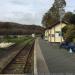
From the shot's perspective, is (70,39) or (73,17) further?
(73,17)

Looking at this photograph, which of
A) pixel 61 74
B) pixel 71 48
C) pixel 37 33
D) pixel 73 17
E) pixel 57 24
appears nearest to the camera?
pixel 61 74

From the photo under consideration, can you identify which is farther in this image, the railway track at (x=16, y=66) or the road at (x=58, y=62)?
the railway track at (x=16, y=66)

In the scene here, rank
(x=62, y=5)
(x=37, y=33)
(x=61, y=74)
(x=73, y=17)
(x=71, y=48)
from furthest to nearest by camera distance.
→ (x=37, y=33), (x=62, y=5), (x=73, y=17), (x=71, y=48), (x=61, y=74)

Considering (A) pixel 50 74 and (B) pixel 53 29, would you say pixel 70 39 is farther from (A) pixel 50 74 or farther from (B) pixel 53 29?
(A) pixel 50 74

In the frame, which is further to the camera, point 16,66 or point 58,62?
point 16,66

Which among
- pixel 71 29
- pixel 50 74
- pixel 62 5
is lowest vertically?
pixel 50 74

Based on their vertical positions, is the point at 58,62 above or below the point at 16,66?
above

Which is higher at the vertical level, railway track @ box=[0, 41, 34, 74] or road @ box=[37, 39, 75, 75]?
road @ box=[37, 39, 75, 75]

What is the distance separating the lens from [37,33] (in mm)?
194375

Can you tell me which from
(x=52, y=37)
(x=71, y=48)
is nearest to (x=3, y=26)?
(x=52, y=37)

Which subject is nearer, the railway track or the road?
the road

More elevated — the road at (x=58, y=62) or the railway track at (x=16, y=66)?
the road at (x=58, y=62)

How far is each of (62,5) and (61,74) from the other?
92757 mm

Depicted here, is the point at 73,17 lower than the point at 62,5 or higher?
lower
